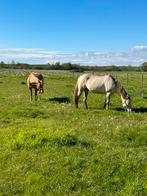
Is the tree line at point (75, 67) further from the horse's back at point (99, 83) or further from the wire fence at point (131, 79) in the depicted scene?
the horse's back at point (99, 83)

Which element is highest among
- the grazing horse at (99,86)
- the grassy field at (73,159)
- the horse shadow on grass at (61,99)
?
the grazing horse at (99,86)

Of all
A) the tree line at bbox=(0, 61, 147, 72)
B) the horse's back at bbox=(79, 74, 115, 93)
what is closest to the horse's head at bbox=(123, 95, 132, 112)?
the horse's back at bbox=(79, 74, 115, 93)

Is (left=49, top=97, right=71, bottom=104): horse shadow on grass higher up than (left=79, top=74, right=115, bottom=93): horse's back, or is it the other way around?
(left=79, top=74, right=115, bottom=93): horse's back

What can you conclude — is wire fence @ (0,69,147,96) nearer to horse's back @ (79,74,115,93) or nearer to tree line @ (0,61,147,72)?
horse's back @ (79,74,115,93)

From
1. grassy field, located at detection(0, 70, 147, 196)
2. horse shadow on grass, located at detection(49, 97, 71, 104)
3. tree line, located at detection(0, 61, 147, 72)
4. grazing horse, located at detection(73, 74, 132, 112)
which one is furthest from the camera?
tree line, located at detection(0, 61, 147, 72)

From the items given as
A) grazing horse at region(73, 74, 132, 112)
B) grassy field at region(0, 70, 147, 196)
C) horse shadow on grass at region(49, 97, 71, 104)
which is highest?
grazing horse at region(73, 74, 132, 112)

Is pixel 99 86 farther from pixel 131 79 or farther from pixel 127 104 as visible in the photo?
pixel 131 79

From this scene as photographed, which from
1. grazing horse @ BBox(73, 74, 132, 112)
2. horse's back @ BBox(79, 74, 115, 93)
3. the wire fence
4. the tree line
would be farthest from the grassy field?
the tree line

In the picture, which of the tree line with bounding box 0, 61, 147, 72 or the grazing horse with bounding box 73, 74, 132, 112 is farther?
the tree line with bounding box 0, 61, 147, 72

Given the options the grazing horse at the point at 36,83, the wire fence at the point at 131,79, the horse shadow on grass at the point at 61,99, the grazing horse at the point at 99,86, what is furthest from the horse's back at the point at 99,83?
the wire fence at the point at 131,79

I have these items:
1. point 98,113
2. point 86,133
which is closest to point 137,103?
point 98,113

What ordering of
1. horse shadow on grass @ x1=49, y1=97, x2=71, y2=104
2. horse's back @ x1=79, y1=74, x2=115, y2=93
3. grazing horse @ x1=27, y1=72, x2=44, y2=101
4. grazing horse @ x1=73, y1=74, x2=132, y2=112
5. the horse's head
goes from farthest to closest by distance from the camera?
grazing horse @ x1=27, y1=72, x2=44, y2=101 < horse shadow on grass @ x1=49, y1=97, x2=71, y2=104 < horse's back @ x1=79, y1=74, x2=115, y2=93 < grazing horse @ x1=73, y1=74, x2=132, y2=112 < the horse's head

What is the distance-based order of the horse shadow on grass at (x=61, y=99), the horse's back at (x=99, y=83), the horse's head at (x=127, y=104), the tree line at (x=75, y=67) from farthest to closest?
the tree line at (x=75, y=67)
the horse shadow on grass at (x=61, y=99)
the horse's back at (x=99, y=83)
the horse's head at (x=127, y=104)

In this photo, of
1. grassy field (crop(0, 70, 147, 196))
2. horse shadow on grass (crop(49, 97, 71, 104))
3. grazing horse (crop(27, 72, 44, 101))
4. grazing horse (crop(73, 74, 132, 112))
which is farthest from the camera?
grazing horse (crop(27, 72, 44, 101))
